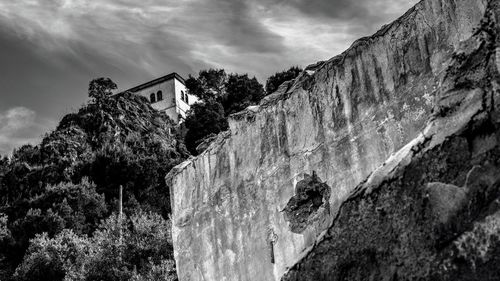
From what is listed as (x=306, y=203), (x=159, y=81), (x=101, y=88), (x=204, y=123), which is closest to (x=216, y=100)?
(x=204, y=123)

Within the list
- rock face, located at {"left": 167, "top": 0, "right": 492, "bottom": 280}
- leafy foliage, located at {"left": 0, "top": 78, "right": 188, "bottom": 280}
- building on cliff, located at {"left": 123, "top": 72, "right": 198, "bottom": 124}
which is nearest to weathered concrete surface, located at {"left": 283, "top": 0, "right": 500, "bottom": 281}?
rock face, located at {"left": 167, "top": 0, "right": 492, "bottom": 280}

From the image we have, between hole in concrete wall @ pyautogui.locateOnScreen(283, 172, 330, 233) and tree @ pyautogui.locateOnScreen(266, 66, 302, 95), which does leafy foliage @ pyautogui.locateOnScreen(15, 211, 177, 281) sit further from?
tree @ pyautogui.locateOnScreen(266, 66, 302, 95)

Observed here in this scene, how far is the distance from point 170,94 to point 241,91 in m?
12.3

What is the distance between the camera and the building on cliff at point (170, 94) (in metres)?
53.5

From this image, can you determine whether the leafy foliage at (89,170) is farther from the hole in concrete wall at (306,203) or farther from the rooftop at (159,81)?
the hole in concrete wall at (306,203)

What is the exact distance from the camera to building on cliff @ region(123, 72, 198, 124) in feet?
175

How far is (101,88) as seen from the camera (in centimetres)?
4609

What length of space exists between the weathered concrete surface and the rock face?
0.04ft

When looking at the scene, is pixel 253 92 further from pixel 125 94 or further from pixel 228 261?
pixel 228 261

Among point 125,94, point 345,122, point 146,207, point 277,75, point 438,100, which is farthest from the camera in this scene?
point 125,94

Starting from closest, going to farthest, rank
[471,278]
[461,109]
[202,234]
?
[471,278], [461,109], [202,234]

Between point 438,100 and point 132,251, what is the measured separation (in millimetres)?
18448

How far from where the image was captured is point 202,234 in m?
10.9

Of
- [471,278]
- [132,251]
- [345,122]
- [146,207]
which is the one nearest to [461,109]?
[471,278]
